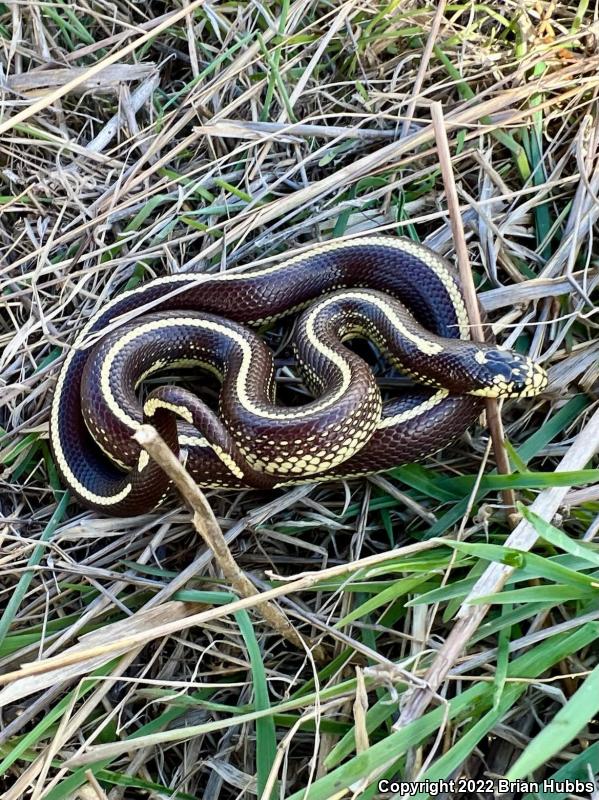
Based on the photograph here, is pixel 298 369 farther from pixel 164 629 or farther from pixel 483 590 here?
pixel 164 629

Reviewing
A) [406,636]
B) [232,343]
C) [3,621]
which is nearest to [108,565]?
[3,621]

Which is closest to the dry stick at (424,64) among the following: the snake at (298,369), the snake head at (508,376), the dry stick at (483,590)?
the snake at (298,369)

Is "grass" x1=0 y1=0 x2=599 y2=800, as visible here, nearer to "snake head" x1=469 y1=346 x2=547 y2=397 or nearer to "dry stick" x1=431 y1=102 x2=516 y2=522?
"dry stick" x1=431 y1=102 x2=516 y2=522

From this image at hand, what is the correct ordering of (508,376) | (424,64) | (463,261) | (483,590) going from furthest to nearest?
(424,64) → (508,376) → (463,261) → (483,590)

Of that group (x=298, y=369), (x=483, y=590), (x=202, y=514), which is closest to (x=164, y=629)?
(x=202, y=514)

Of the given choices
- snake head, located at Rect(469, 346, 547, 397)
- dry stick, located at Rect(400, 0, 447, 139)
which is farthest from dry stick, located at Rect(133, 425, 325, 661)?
dry stick, located at Rect(400, 0, 447, 139)

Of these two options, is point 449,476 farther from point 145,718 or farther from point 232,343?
point 145,718
